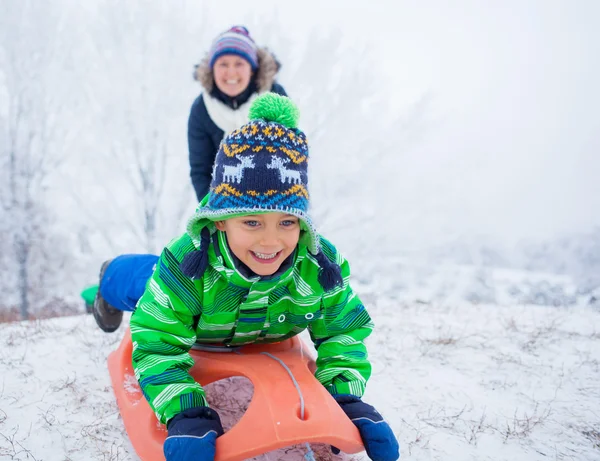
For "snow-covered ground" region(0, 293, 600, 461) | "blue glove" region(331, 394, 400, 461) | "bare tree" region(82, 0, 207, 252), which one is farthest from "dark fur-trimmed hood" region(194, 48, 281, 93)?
"bare tree" region(82, 0, 207, 252)

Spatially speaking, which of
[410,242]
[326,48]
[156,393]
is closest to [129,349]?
[156,393]

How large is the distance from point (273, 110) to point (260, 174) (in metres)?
0.22

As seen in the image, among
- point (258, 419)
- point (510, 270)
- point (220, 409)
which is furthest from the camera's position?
point (510, 270)

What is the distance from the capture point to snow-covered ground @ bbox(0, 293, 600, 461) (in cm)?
147

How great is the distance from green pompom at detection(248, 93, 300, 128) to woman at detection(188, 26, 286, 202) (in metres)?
1.30

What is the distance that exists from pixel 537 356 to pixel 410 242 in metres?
7.57

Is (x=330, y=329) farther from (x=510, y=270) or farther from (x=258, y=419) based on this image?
(x=510, y=270)

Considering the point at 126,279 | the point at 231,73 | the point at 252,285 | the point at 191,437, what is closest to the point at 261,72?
the point at 231,73

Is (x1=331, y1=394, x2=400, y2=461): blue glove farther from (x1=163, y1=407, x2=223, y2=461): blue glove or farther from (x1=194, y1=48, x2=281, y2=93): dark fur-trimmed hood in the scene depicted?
(x1=194, y1=48, x2=281, y2=93): dark fur-trimmed hood

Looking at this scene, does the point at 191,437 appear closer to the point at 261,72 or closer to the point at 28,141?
the point at 261,72

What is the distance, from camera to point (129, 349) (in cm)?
179

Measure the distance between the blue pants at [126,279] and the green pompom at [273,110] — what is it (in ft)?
3.75

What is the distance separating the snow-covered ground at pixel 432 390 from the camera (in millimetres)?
1467

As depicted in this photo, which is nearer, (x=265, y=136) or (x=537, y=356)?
(x=265, y=136)
